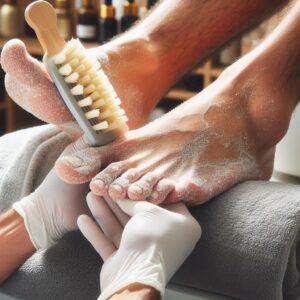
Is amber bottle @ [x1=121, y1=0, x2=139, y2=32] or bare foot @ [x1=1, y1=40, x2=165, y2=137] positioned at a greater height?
bare foot @ [x1=1, y1=40, x2=165, y2=137]

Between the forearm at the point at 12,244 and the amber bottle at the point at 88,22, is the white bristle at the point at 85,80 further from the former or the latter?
the amber bottle at the point at 88,22

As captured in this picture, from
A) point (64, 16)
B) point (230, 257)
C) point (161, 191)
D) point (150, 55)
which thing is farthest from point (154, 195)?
point (64, 16)

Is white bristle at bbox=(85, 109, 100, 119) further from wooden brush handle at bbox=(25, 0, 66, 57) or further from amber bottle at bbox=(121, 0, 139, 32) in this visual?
amber bottle at bbox=(121, 0, 139, 32)

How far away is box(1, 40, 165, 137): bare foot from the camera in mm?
779

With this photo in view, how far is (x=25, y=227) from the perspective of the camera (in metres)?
0.75

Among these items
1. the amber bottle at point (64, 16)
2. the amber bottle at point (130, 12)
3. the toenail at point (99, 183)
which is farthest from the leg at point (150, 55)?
the amber bottle at point (64, 16)

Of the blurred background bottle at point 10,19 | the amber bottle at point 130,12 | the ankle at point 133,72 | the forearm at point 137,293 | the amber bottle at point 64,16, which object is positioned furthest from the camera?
the blurred background bottle at point 10,19

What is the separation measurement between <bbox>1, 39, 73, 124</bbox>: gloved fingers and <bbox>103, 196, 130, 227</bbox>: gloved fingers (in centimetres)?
12

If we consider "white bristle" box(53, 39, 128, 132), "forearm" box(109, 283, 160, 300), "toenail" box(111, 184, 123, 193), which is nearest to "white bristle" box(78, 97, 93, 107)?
"white bristle" box(53, 39, 128, 132)

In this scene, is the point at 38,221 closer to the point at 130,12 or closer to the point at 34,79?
the point at 34,79

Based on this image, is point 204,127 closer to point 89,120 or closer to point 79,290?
point 89,120

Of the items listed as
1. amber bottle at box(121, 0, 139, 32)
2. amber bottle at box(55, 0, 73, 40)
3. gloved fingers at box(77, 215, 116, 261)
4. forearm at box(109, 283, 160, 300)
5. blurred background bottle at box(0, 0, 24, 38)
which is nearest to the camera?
forearm at box(109, 283, 160, 300)

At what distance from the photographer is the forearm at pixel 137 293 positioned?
60cm

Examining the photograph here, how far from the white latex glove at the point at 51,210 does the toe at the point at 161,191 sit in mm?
91
